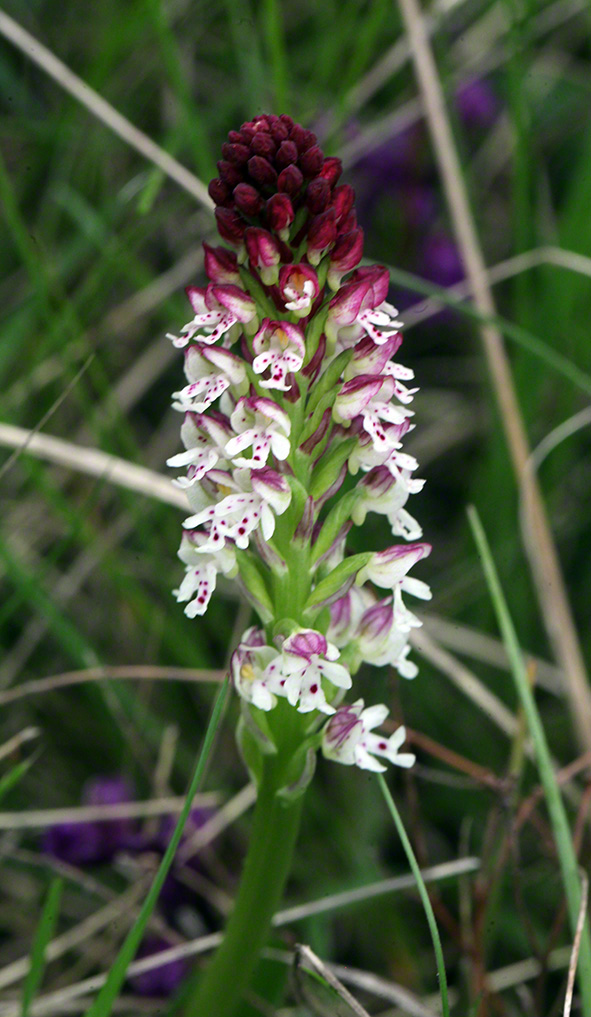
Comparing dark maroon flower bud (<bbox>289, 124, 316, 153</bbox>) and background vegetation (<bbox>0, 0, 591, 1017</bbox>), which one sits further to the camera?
background vegetation (<bbox>0, 0, 591, 1017</bbox>)

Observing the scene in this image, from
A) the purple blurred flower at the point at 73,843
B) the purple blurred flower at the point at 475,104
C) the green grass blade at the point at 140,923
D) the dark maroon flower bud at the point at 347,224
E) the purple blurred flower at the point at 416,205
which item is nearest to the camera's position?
the green grass blade at the point at 140,923

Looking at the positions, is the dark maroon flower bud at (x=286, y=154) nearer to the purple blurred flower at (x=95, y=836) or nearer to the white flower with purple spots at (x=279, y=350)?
the white flower with purple spots at (x=279, y=350)

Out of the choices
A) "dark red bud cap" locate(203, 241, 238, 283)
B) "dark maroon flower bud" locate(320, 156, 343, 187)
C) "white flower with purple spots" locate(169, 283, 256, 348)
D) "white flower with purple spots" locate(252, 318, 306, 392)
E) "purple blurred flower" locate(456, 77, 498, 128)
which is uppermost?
"purple blurred flower" locate(456, 77, 498, 128)

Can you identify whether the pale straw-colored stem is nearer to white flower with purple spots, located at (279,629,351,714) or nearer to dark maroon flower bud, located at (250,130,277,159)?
dark maroon flower bud, located at (250,130,277,159)

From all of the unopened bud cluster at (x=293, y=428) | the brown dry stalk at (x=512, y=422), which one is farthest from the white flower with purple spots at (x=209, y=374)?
the brown dry stalk at (x=512, y=422)

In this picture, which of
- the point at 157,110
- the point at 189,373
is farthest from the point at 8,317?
the point at 189,373

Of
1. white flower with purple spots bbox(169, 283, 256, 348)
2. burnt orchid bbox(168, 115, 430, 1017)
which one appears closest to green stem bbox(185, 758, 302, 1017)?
burnt orchid bbox(168, 115, 430, 1017)

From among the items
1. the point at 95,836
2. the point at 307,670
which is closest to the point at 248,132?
the point at 307,670
